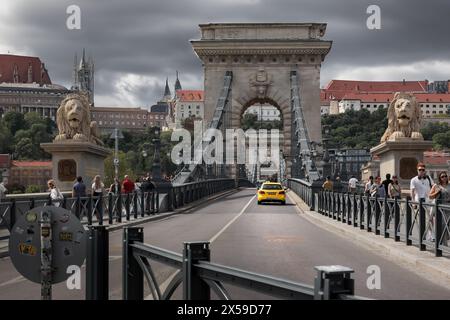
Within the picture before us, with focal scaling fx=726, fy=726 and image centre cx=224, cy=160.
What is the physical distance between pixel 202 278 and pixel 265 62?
7281cm

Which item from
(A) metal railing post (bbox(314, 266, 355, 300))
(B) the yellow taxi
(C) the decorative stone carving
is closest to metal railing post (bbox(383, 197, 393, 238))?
(A) metal railing post (bbox(314, 266, 355, 300))

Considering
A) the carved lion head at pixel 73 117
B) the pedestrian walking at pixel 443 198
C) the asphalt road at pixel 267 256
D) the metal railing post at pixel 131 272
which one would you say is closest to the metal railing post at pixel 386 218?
the asphalt road at pixel 267 256

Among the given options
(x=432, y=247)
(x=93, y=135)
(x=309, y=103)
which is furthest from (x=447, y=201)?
(x=309, y=103)

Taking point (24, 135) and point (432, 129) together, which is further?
point (432, 129)

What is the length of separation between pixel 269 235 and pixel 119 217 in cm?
631

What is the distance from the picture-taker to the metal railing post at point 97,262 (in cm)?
629

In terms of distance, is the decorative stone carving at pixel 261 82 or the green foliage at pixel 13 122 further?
the green foliage at pixel 13 122

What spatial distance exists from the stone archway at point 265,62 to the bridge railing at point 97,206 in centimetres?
4664

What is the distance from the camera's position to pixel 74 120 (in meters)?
30.8

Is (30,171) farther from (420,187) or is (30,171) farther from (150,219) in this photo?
(420,187)

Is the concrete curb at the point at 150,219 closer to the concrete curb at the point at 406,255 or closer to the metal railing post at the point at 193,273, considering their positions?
the concrete curb at the point at 406,255

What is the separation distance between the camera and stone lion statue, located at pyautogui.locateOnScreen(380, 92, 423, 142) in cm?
3167

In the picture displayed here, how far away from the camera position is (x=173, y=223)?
25.5 m

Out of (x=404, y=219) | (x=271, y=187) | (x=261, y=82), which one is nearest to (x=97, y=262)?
(x=404, y=219)
